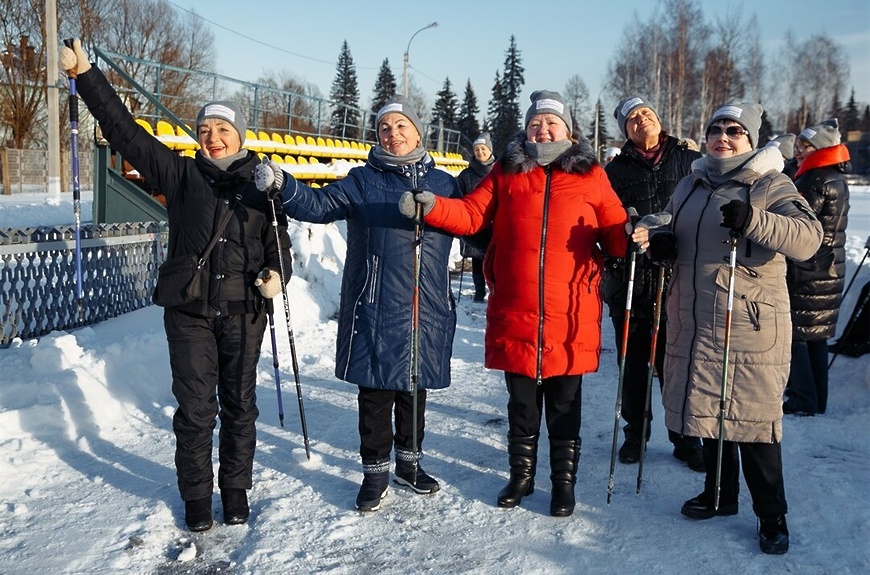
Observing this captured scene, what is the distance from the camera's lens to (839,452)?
4.46 metres

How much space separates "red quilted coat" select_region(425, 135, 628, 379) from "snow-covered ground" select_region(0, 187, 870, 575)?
0.81m

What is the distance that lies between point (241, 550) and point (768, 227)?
8.85ft

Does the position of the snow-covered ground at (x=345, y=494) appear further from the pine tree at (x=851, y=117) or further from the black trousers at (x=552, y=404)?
the pine tree at (x=851, y=117)

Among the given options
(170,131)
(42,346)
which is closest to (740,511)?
(42,346)

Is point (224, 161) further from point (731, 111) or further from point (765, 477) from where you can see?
point (765, 477)

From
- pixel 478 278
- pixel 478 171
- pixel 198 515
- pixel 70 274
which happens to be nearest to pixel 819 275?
pixel 198 515

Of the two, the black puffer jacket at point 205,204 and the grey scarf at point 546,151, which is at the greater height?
the grey scarf at point 546,151

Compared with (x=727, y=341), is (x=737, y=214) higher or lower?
higher

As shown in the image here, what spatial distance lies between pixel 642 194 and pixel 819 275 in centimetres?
178

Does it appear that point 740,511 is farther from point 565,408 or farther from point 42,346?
point 42,346

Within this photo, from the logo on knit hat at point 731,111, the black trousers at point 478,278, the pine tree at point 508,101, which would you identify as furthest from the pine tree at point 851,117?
the logo on knit hat at point 731,111

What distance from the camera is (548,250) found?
11.6 ft

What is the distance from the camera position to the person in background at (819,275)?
503 centimetres

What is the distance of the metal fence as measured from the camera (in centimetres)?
655
